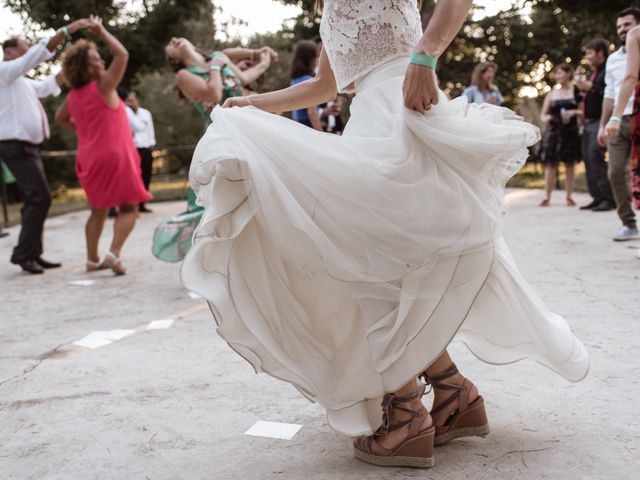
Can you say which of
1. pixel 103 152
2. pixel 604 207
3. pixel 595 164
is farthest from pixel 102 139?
pixel 604 207

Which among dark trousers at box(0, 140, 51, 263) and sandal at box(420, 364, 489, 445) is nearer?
sandal at box(420, 364, 489, 445)

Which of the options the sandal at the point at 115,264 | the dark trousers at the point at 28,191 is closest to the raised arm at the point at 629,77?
the sandal at the point at 115,264

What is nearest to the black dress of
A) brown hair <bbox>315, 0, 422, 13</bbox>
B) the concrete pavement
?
the concrete pavement

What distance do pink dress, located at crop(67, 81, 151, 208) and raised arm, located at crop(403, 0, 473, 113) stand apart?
477 centimetres

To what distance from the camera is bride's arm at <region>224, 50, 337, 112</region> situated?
247 cm

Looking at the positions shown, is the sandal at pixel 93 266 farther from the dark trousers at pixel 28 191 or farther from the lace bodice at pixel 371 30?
the lace bodice at pixel 371 30

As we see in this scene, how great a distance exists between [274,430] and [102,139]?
449 centimetres

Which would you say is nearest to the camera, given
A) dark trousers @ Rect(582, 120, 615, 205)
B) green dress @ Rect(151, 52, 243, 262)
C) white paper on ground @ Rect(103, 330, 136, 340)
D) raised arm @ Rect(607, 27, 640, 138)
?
white paper on ground @ Rect(103, 330, 136, 340)

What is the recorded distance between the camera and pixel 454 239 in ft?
6.50

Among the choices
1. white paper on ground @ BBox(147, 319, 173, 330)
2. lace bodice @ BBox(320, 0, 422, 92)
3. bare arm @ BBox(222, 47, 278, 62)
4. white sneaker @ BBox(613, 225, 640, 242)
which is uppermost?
lace bodice @ BBox(320, 0, 422, 92)

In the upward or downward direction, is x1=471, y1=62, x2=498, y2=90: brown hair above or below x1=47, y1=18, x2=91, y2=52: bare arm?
below

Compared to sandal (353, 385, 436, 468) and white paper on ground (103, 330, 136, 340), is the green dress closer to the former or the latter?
white paper on ground (103, 330, 136, 340)

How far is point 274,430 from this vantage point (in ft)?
8.18

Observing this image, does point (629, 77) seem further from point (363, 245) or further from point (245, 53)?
point (363, 245)
